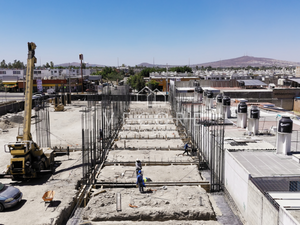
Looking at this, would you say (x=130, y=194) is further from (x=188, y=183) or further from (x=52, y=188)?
(x=52, y=188)

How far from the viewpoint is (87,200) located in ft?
40.3

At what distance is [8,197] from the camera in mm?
11406

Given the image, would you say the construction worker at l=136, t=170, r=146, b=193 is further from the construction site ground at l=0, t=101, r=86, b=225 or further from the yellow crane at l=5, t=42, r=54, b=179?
the yellow crane at l=5, t=42, r=54, b=179

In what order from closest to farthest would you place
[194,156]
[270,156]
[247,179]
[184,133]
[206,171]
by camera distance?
[247,179] → [270,156] → [206,171] → [194,156] → [184,133]

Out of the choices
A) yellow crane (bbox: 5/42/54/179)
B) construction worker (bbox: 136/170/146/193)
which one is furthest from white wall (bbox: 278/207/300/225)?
yellow crane (bbox: 5/42/54/179)

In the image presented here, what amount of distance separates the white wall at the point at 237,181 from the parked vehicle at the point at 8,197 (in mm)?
8814

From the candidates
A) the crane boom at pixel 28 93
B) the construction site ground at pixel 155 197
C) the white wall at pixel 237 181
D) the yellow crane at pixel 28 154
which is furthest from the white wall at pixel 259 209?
the crane boom at pixel 28 93

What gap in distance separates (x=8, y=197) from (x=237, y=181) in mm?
9071

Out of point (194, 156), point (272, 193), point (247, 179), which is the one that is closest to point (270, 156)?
point (247, 179)

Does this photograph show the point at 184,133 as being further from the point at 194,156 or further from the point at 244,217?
the point at 244,217

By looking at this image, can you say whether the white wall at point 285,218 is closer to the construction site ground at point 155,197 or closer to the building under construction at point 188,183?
the building under construction at point 188,183

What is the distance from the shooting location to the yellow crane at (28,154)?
47.0 feet

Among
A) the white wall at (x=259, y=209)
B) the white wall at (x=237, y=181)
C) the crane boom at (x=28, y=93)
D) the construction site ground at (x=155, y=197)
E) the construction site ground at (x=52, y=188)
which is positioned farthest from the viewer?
the crane boom at (x=28, y=93)

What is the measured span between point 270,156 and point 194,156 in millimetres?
6674
